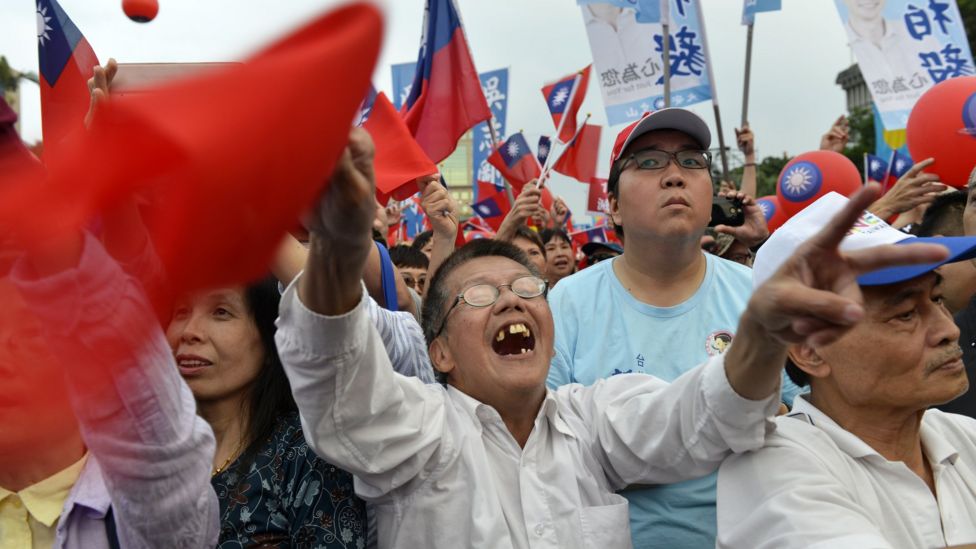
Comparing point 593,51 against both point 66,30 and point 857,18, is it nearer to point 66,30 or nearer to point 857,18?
point 857,18

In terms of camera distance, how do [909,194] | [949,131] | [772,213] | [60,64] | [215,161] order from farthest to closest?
[772,213]
[949,131]
[909,194]
[60,64]
[215,161]

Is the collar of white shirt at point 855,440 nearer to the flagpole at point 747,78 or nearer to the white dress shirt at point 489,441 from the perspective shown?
the white dress shirt at point 489,441

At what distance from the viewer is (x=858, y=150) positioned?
35.0 meters

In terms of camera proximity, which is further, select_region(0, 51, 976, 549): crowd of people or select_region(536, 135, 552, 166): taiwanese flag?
select_region(536, 135, 552, 166): taiwanese flag

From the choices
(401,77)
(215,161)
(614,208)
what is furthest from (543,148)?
(215,161)

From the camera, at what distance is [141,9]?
2.37 metres

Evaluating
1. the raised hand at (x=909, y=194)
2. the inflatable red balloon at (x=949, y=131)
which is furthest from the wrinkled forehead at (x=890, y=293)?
the inflatable red balloon at (x=949, y=131)

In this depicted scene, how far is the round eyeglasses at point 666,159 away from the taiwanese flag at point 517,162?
4.53m

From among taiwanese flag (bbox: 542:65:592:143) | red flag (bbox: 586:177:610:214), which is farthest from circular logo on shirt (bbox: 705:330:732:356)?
red flag (bbox: 586:177:610:214)

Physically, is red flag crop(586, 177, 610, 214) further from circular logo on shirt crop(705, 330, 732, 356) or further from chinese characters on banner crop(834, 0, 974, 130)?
circular logo on shirt crop(705, 330, 732, 356)

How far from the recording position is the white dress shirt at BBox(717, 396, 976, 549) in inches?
63.1

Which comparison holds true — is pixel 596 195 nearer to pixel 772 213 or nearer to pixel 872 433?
pixel 772 213

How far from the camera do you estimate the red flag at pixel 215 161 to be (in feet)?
2.35

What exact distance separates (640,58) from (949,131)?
11.6 ft
